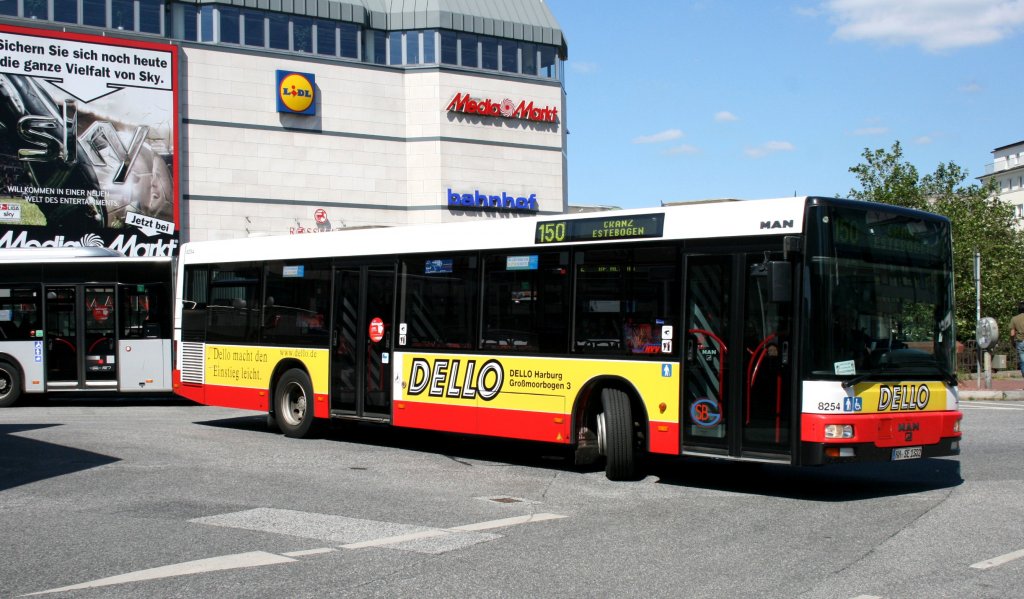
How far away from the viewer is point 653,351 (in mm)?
10953

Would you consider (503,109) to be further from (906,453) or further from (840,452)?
(840,452)

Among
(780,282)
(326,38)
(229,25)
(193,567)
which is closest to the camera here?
(193,567)

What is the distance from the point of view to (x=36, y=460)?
12414mm

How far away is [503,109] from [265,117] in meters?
9.05

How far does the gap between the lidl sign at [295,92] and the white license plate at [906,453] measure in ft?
103

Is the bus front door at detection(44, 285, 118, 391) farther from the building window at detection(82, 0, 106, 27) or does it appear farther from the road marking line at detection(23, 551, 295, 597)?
the building window at detection(82, 0, 106, 27)

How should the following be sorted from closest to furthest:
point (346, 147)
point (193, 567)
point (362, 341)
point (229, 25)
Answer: point (193, 567) < point (362, 341) < point (229, 25) < point (346, 147)

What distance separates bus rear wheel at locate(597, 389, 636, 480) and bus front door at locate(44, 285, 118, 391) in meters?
13.4

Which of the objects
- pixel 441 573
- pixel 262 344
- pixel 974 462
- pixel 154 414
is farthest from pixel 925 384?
pixel 154 414

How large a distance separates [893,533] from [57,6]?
3401 centimetres

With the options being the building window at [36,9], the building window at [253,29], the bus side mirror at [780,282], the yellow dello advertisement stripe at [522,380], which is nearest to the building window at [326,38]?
the building window at [253,29]

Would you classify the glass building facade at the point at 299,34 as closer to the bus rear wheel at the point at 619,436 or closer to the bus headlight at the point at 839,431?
the bus rear wheel at the point at 619,436

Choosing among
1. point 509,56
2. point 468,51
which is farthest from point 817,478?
point 509,56

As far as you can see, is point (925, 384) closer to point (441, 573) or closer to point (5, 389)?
point (441, 573)
